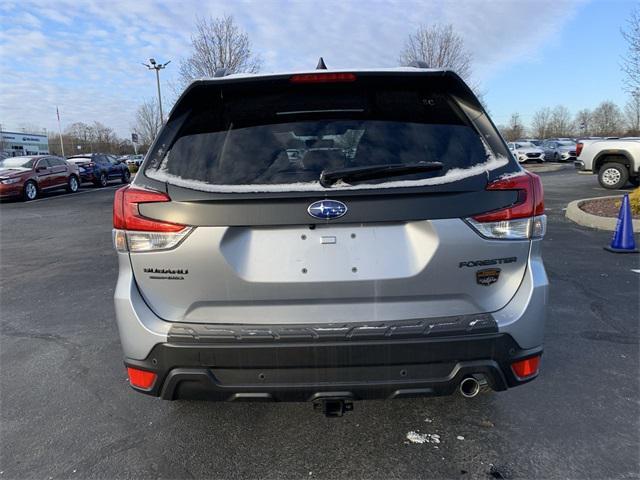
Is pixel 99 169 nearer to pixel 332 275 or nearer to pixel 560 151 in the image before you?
pixel 332 275

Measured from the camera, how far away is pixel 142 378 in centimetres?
225

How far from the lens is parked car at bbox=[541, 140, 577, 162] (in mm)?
Result: 36938

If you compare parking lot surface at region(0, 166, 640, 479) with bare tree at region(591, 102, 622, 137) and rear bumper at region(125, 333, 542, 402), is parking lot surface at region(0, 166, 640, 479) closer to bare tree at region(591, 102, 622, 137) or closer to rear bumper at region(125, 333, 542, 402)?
rear bumper at region(125, 333, 542, 402)

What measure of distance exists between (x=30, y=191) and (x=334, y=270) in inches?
803

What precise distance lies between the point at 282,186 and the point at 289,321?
62 centimetres

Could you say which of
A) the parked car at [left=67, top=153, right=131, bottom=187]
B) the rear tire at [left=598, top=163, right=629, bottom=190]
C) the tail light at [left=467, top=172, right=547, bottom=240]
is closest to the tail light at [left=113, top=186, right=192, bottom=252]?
the tail light at [left=467, top=172, right=547, bottom=240]

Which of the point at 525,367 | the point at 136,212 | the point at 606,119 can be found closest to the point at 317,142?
the point at 136,212

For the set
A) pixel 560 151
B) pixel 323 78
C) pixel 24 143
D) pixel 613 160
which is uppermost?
pixel 24 143

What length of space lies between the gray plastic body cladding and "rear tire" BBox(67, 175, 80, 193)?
22281 mm

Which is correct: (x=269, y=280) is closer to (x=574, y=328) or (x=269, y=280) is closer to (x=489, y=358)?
(x=489, y=358)

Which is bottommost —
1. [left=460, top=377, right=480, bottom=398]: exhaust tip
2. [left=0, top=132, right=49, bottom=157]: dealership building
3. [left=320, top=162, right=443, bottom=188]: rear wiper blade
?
[left=460, top=377, right=480, bottom=398]: exhaust tip

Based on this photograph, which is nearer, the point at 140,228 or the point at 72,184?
the point at 140,228

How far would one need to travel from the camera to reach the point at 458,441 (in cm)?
263

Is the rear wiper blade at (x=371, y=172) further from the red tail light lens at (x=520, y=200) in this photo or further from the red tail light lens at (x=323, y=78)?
the red tail light lens at (x=323, y=78)
